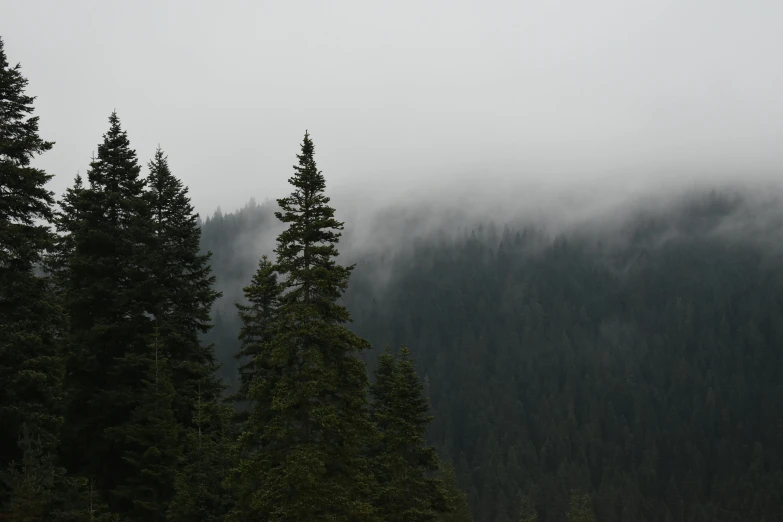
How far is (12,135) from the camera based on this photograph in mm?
22750

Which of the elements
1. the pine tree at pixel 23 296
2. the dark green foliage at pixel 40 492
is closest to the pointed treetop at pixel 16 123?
the pine tree at pixel 23 296

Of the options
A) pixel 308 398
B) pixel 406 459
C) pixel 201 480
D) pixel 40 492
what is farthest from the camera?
pixel 406 459

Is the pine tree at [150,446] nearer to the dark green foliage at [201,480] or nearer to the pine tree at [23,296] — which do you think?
the dark green foliage at [201,480]

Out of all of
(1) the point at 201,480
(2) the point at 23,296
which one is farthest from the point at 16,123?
(1) the point at 201,480

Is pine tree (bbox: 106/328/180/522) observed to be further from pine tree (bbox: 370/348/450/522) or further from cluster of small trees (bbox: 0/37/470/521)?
pine tree (bbox: 370/348/450/522)

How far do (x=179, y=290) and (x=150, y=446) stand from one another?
782 cm

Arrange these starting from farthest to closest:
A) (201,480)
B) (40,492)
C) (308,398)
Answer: (201,480)
(308,398)
(40,492)

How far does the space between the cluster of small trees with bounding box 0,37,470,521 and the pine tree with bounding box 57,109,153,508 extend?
0.08 m

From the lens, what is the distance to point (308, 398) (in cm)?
2228

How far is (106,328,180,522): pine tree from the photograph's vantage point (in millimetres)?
27484

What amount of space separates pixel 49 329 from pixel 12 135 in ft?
21.7

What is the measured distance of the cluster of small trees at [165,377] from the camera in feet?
70.7

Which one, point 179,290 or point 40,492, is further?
point 179,290

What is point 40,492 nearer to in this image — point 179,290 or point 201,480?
point 201,480
